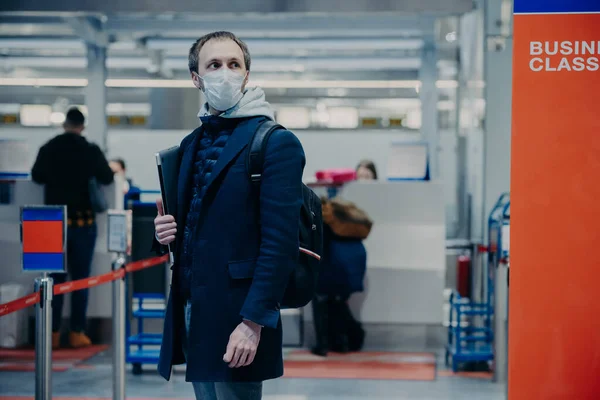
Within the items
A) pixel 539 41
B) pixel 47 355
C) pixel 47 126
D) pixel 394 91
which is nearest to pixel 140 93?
pixel 47 126

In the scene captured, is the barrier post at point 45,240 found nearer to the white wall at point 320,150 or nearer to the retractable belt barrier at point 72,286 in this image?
the retractable belt barrier at point 72,286

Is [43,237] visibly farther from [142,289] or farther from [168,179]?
[142,289]

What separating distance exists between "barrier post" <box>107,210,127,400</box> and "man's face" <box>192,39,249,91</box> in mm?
1911

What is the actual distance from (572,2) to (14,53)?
10.7 meters

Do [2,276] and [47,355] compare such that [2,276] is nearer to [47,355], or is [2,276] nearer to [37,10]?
[37,10]

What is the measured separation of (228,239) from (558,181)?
3.58 feet

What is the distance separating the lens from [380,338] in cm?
680

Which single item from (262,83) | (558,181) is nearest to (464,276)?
(262,83)

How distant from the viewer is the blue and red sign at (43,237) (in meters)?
3.54

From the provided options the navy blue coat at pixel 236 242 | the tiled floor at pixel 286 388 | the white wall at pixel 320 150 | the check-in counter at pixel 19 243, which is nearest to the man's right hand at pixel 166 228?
the navy blue coat at pixel 236 242

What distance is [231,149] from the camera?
86.9 inches

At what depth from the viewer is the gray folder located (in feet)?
7.71

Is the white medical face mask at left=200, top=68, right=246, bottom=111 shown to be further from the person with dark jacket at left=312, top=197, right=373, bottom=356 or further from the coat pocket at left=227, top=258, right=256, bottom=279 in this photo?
Result: the person with dark jacket at left=312, top=197, right=373, bottom=356

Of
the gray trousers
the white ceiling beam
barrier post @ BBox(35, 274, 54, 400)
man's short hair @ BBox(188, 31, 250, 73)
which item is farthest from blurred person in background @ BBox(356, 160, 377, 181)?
the gray trousers
